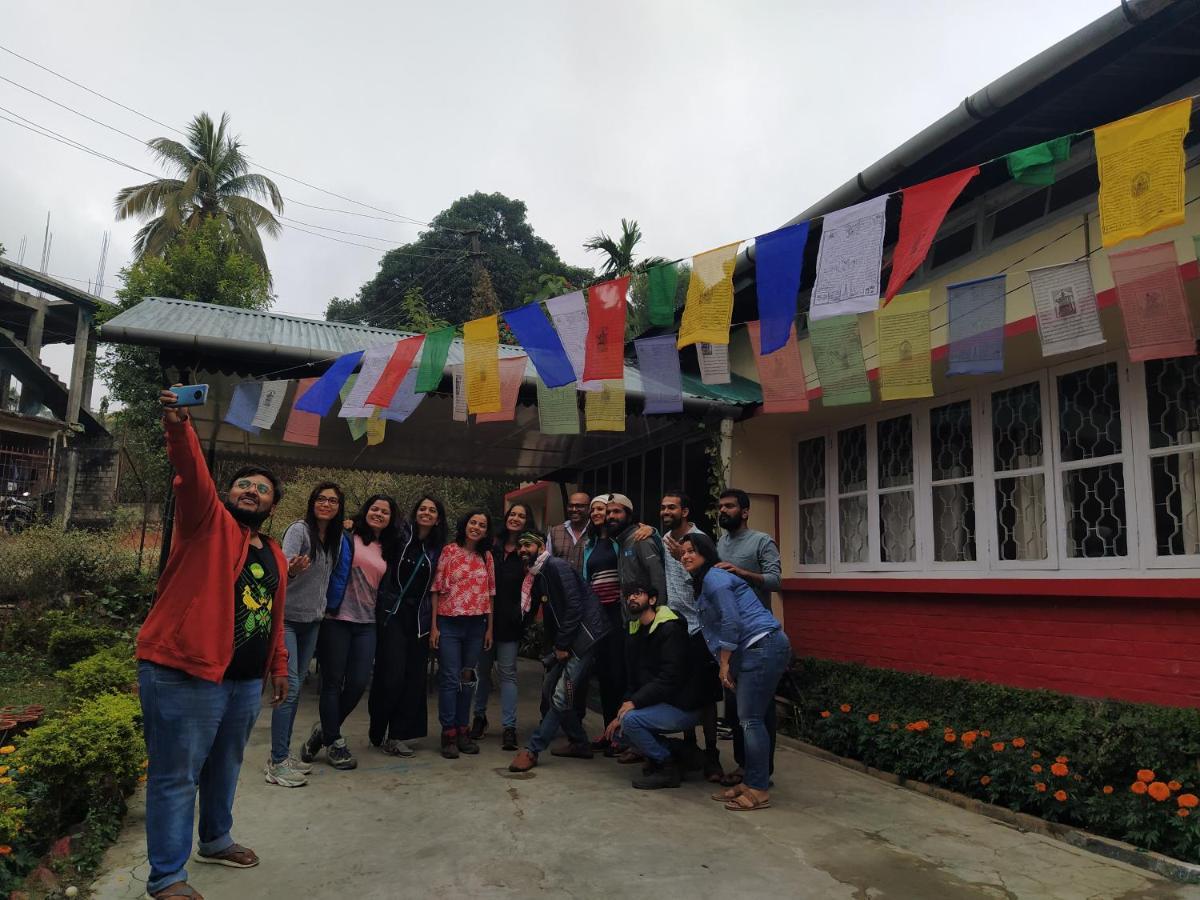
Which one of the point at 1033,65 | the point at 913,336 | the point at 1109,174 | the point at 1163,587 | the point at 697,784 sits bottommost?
the point at 697,784

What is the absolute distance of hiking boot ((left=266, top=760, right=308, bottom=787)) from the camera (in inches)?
181

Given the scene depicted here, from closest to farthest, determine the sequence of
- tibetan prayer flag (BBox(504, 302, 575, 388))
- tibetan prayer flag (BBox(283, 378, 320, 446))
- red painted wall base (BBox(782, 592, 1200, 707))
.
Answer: red painted wall base (BBox(782, 592, 1200, 707)), tibetan prayer flag (BBox(504, 302, 575, 388)), tibetan prayer flag (BBox(283, 378, 320, 446))

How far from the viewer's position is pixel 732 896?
10.6ft

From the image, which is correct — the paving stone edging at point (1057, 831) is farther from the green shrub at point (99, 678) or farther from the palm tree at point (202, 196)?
the palm tree at point (202, 196)

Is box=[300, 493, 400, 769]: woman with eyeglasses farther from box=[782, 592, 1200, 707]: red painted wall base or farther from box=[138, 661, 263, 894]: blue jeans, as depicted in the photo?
box=[782, 592, 1200, 707]: red painted wall base

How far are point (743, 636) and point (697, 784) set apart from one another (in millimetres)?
1164

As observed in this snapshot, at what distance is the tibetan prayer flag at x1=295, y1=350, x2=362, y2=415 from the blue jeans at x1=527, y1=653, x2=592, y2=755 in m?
2.96

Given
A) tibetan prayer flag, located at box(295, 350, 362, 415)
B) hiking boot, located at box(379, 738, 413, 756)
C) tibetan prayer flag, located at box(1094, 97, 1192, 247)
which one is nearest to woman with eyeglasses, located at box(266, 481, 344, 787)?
hiking boot, located at box(379, 738, 413, 756)

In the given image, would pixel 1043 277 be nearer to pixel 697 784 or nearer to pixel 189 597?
pixel 697 784

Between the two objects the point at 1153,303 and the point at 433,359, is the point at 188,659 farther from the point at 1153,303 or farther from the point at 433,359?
the point at 1153,303

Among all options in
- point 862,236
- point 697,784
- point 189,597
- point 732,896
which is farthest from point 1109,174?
point 189,597

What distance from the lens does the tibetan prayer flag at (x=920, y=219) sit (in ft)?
14.3

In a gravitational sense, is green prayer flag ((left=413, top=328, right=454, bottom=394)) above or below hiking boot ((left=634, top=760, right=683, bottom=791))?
above

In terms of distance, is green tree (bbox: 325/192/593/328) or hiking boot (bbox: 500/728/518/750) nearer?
hiking boot (bbox: 500/728/518/750)
